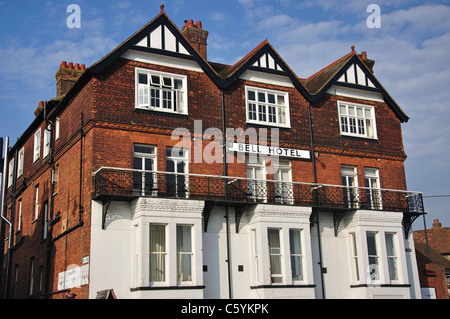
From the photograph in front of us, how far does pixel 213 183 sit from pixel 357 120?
881cm

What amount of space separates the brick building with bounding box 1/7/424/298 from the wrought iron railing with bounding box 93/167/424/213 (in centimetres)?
5

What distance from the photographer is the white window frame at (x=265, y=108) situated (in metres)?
23.9

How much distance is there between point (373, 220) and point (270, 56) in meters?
8.54

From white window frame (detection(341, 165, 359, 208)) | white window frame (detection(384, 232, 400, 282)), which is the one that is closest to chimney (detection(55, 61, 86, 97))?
white window frame (detection(341, 165, 359, 208))

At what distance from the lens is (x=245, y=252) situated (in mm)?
21594

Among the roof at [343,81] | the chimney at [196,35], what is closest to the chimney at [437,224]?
the roof at [343,81]

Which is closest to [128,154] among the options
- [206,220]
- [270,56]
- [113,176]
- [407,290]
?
[113,176]

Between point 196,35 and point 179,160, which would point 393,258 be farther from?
point 196,35

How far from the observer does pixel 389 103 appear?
2753cm

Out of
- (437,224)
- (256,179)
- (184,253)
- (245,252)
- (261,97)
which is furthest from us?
(437,224)

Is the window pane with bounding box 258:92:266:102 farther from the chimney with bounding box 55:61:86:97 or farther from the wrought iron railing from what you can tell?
the chimney with bounding box 55:61:86:97

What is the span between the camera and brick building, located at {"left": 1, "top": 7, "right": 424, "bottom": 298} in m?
19.7

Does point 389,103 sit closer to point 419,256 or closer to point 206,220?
point 419,256

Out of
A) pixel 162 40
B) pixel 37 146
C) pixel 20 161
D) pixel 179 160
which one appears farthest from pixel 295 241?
pixel 20 161
